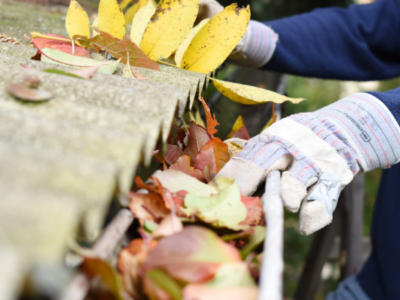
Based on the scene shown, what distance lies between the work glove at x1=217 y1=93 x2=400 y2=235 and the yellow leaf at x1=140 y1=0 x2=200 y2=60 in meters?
0.34

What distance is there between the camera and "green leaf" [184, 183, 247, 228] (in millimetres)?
506

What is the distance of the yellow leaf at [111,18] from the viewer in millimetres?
869

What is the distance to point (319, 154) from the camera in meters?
0.75

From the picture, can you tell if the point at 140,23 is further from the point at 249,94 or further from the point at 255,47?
the point at 255,47

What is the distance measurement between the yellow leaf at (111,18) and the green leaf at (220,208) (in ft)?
1.92

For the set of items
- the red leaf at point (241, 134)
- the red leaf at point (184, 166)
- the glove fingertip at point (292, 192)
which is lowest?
the red leaf at point (241, 134)

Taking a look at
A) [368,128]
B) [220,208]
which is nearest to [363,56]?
[368,128]

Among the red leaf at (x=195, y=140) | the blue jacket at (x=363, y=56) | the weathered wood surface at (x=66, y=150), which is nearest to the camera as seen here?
the weathered wood surface at (x=66, y=150)

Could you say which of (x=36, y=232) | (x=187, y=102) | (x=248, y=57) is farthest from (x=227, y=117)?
(x=36, y=232)

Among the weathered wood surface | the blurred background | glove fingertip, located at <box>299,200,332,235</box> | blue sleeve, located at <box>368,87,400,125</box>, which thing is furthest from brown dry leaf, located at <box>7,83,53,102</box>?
the blurred background

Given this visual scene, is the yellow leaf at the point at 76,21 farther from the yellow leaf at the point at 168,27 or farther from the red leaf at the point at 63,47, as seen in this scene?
the yellow leaf at the point at 168,27

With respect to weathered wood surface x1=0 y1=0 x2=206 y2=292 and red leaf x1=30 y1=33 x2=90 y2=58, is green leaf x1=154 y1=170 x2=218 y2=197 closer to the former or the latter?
weathered wood surface x1=0 y1=0 x2=206 y2=292

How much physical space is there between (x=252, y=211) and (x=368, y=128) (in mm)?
456

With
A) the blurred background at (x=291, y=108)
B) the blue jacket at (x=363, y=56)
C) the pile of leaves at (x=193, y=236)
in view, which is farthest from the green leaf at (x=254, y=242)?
the blue jacket at (x=363, y=56)
